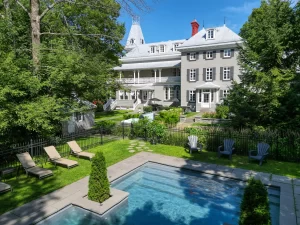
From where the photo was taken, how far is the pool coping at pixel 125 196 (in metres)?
5.82

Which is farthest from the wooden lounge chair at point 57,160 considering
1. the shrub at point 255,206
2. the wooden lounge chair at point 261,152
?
the wooden lounge chair at point 261,152

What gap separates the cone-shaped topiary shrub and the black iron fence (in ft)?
14.7

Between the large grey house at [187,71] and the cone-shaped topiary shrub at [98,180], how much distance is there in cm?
→ 2051

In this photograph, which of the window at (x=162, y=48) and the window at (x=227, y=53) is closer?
the window at (x=227, y=53)

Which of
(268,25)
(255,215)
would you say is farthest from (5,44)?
(268,25)

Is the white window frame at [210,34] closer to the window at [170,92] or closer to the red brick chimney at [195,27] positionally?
the red brick chimney at [195,27]

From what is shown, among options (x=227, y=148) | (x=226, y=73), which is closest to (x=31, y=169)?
(x=227, y=148)

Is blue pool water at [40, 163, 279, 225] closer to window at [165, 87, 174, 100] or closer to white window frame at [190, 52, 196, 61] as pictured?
white window frame at [190, 52, 196, 61]

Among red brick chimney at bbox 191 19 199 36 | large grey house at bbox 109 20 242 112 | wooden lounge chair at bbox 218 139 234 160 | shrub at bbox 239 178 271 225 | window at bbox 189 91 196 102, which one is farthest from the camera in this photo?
red brick chimney at bbox 191 19 199 36

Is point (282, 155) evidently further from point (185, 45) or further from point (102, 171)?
point (185, 45)

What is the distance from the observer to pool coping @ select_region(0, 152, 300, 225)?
19.1ft

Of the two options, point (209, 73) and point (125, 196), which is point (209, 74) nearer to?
point (209, 73)

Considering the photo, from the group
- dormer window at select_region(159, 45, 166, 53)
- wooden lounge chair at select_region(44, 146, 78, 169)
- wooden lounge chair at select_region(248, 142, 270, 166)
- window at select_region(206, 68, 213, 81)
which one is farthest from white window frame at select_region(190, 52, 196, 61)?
wooden lounge chair at select_region(44, 146, 78, 169)

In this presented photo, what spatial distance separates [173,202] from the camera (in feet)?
23.6
